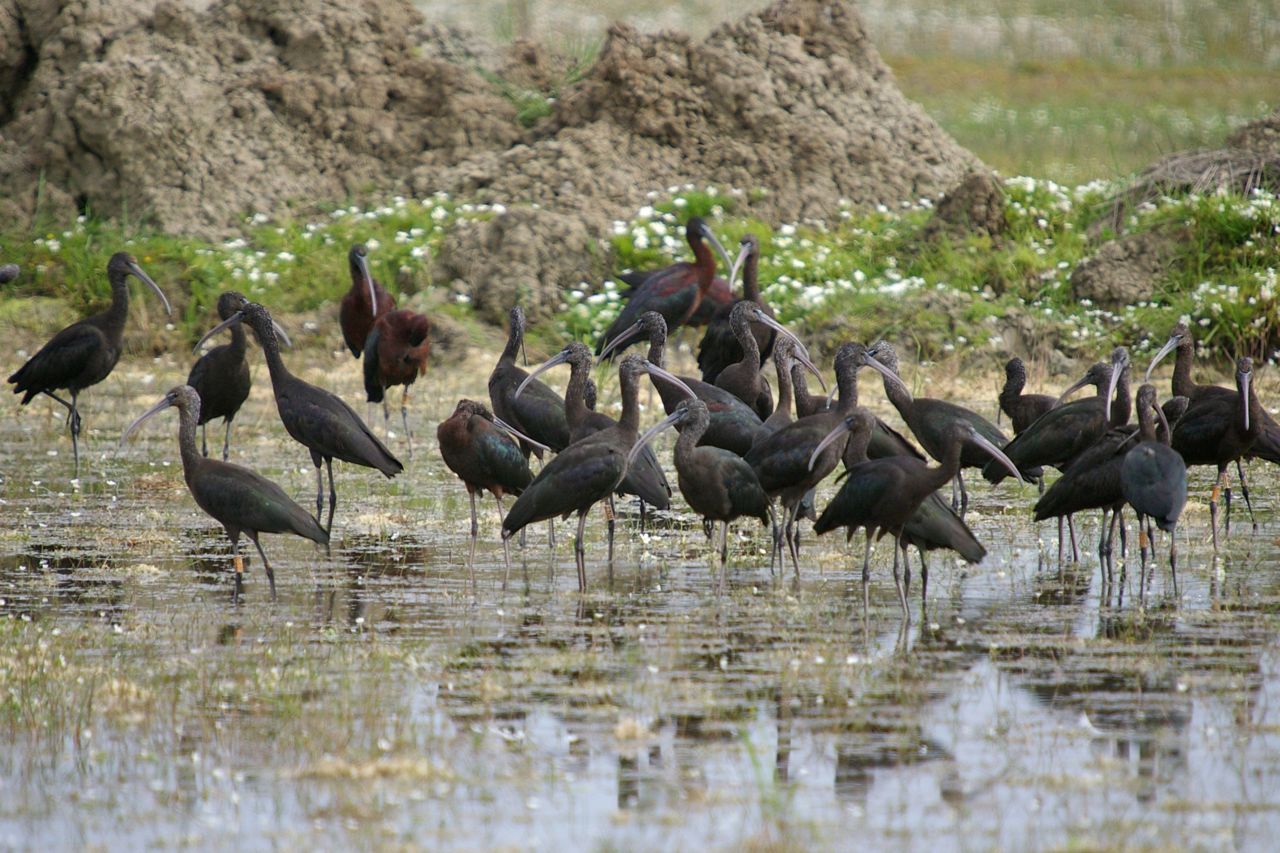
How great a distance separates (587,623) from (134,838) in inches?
132

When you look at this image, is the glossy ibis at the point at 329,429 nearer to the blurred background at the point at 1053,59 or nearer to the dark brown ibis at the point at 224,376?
the dark brown ibis at the point at 224,376

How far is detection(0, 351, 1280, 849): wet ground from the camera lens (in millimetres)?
5547

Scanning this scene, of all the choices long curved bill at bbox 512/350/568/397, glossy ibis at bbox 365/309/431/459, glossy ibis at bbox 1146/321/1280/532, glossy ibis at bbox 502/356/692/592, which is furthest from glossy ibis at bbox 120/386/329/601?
glossy ibis at bbox 365/309/431/459

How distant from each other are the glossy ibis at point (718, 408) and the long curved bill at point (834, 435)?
1446 mm

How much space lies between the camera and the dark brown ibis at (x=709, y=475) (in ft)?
30.9

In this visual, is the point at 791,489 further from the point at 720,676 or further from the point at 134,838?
the point at 134,838

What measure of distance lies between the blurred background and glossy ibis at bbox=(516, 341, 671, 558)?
13942 millimetres

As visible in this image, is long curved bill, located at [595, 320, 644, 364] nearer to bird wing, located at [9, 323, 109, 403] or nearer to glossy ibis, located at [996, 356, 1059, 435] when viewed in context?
glossy ibis, located at [996, 356, 1059, 435]

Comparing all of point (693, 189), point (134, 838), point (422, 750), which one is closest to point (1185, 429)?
point (422, 750)

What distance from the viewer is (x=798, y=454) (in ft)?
31.5

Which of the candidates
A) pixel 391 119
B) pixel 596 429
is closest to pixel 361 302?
pixel 391 119

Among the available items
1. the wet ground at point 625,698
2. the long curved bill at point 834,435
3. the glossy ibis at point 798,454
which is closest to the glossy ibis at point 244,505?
the wet ground at point 625,698

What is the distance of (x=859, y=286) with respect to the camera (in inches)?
752

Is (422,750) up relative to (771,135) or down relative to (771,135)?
down
